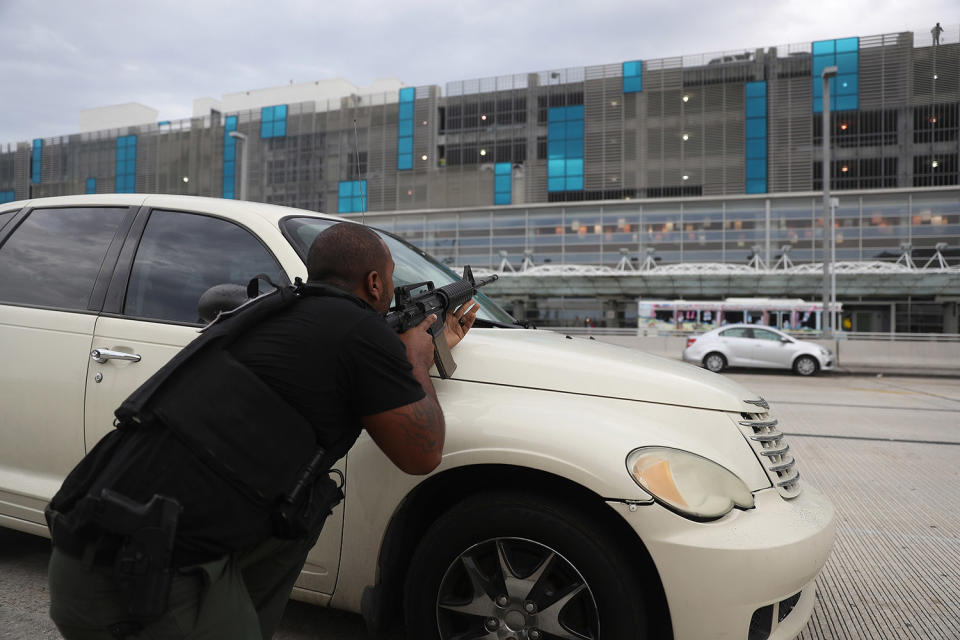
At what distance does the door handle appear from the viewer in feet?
7.80

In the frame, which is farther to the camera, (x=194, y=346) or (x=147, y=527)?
(x=194, y=346)

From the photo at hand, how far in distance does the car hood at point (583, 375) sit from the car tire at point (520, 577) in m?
0.41

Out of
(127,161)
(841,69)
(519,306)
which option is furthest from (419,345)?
(127,161)

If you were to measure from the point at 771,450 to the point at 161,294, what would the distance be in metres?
Answer: 2.49

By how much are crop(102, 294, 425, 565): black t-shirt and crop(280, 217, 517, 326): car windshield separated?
42.9 inches

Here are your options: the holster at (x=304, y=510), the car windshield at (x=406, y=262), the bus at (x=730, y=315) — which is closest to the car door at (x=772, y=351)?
the bus at (x=730, y=315)

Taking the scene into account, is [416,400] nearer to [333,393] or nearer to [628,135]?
[333,393]

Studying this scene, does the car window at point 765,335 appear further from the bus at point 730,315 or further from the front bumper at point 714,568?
the front bumper at point 714,568

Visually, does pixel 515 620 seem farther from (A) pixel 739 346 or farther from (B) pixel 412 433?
(A) pixel 739 346

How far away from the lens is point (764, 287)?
39219 millimetres

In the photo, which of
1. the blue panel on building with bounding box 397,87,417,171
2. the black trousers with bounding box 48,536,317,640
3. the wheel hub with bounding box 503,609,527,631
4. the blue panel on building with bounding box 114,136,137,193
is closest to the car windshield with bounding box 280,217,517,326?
the wheel hub with bounding box 503,609,527,631

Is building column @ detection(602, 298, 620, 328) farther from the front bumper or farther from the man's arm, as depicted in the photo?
the man's arm

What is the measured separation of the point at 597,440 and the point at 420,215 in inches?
1904

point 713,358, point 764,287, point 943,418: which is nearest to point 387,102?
point 764,287
